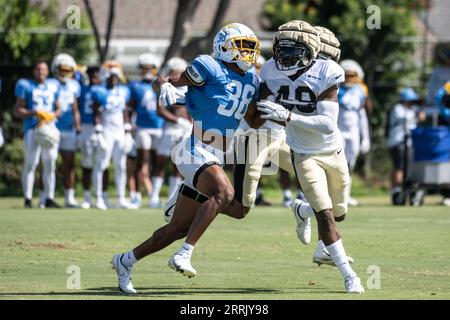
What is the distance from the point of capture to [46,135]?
17500mm

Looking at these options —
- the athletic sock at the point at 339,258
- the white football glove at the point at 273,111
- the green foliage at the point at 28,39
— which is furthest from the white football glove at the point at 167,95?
the green foliage at the point at 28,39

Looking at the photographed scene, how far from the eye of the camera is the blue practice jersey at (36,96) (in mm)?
17578

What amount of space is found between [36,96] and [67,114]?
719 millimetres

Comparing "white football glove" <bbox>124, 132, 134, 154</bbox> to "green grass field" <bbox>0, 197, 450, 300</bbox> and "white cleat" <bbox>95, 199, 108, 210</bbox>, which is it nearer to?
"white cleat" <bbox>95, 199, 108, 210</bbox>

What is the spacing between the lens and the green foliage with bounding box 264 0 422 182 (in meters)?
24.0

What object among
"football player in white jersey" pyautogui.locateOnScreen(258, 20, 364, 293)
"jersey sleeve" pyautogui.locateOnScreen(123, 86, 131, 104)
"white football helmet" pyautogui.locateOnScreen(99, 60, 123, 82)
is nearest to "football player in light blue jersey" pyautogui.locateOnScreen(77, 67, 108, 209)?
"white football helmet" pyautogui.locateOnScreen(99, 60, 123, 82)

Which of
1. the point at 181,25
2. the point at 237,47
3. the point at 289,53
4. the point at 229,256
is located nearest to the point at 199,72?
the point at 237,47

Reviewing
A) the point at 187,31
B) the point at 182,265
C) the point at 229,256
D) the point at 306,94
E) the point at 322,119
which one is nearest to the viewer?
the point at 182,265

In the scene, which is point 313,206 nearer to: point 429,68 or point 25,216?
point 25,216

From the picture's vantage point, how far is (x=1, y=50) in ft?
73.7

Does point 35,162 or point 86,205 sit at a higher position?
point 35,162

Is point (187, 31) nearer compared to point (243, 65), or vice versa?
point (243, 65)

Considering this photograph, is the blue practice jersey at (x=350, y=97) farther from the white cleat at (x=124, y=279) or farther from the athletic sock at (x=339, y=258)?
the white cleat at (x=124, y=279)

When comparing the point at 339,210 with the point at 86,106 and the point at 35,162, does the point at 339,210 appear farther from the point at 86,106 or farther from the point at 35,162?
the point at 86,106
